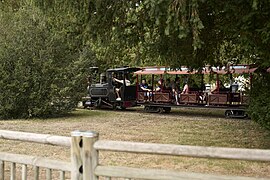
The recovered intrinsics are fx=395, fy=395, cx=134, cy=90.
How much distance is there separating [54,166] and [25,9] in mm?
15804

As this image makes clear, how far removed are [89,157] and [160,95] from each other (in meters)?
18.7

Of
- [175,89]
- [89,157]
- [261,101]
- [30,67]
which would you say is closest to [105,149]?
[89,157]

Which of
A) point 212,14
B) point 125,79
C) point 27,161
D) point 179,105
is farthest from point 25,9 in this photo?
point 27,161

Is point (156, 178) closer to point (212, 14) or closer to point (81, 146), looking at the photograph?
point (81, 146)

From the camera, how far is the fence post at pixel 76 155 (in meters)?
3.55

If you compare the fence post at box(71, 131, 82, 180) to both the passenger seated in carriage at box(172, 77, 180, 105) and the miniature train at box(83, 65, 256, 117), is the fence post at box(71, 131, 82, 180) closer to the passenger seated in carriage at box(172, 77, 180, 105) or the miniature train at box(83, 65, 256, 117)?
the miniature train at box(83, 65, 256, 117)

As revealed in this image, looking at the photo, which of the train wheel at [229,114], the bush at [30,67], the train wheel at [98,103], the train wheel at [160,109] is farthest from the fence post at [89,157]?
the train wheel at [98,103]

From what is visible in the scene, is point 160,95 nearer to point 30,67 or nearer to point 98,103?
point 98,103

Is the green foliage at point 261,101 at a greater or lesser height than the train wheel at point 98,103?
greater

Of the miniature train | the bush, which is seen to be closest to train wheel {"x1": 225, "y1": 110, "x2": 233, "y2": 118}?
the miniature train

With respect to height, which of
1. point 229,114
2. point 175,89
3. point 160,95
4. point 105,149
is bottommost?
point 229,114

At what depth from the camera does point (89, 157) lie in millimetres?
3488

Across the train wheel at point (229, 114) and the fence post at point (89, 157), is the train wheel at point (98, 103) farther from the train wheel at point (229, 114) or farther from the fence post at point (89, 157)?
the fence post at point (89, 157)

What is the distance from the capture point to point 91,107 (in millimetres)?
25562
